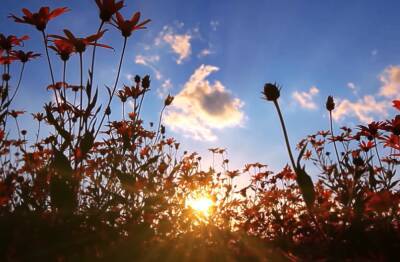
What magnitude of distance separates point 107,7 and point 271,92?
155cm

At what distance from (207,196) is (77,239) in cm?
360

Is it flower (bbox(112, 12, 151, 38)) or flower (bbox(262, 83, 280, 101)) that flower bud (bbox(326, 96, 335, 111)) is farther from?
flower (bbox(112, 12, 151, 38))

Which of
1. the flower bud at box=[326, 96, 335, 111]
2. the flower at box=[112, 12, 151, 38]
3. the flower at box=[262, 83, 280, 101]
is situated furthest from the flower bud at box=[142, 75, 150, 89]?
the flower bud at box=[326, 96, 335, 111]

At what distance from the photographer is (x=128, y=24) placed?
Answer: 3248 mm

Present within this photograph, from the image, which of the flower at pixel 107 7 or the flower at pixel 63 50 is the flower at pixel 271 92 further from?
the flower at pixel 63 50

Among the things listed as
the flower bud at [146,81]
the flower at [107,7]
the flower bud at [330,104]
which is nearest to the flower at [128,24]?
the flower at [107,7]

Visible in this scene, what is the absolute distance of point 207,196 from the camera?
5.59 metres

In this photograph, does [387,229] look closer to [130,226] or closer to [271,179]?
[130,226]

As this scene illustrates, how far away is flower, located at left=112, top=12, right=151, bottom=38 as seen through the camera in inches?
127

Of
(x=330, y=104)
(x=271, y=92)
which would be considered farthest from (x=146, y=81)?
(x=330, y=104)

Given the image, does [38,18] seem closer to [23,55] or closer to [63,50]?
[63,50]

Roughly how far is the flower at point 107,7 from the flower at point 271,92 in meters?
1.42

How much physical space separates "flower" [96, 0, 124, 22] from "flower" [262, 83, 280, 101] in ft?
4.67

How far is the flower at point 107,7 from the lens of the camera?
118 inches
